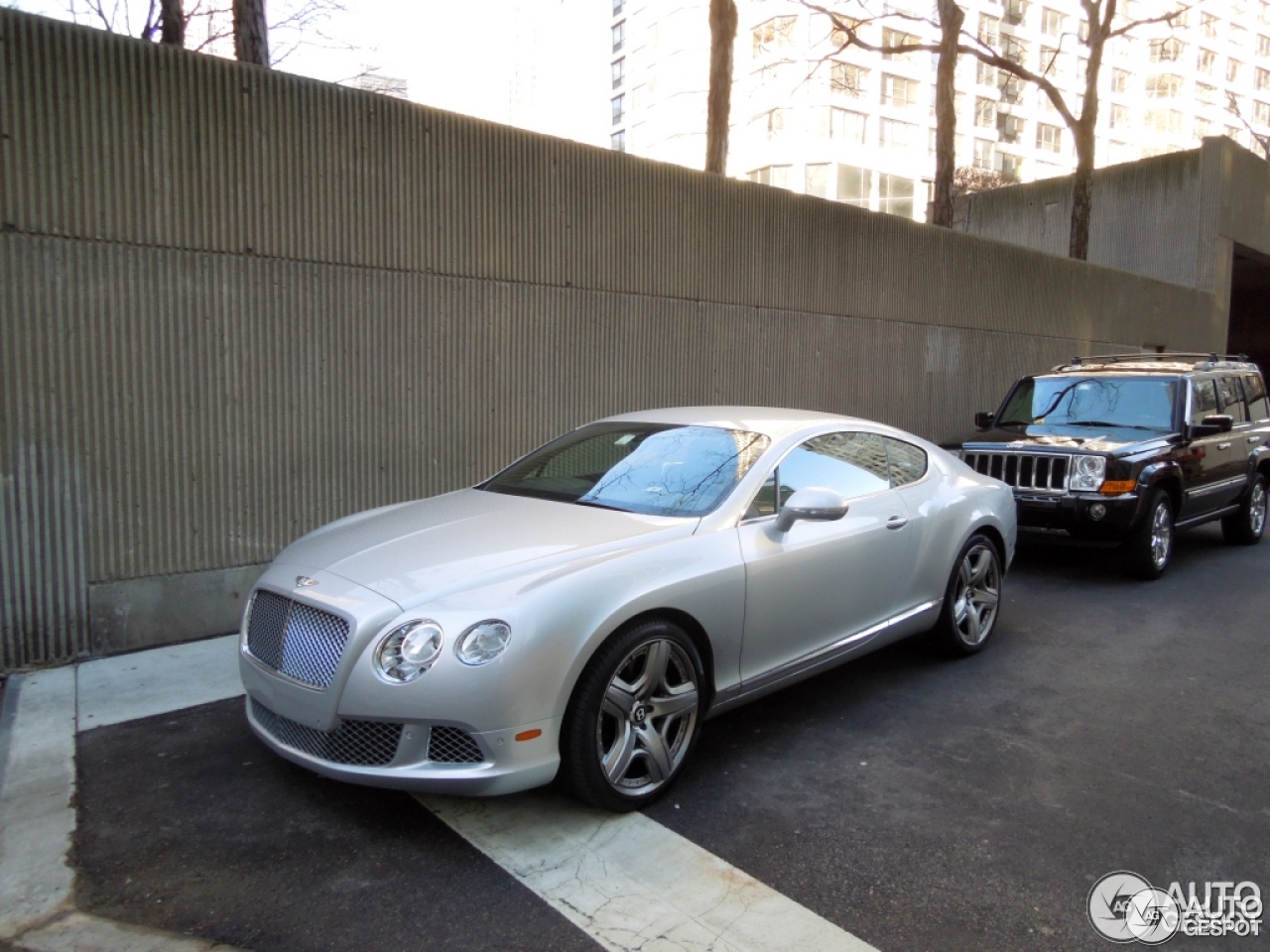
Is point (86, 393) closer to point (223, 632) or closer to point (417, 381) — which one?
point (223, 632)

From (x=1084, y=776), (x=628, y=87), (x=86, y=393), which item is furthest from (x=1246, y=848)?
(x=628, y=87)

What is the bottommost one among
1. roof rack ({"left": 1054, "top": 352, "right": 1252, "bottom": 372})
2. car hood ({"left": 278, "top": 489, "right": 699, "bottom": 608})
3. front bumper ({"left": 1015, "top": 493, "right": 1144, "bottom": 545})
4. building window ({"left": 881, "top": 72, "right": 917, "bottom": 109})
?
front bumper ({"left": 1015, "top": 493, "right": 1144, "bottom": 545})

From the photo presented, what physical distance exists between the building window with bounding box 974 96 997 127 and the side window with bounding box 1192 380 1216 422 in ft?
188

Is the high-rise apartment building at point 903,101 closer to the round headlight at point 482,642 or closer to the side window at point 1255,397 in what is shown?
the side window at point 1255,397

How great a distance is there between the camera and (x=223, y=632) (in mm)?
5961

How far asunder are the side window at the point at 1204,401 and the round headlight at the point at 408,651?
778 cm

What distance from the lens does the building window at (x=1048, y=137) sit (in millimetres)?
65688

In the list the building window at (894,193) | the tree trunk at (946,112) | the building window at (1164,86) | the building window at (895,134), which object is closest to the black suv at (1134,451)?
the tree trunk at (946,112)

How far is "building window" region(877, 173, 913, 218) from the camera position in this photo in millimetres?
56250

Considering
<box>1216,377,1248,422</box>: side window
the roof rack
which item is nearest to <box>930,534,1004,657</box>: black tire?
the roof rack

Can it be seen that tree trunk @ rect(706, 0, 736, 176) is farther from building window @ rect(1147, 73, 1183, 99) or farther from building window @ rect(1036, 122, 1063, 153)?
building window @ rect(1147, 73, 1183, 99)

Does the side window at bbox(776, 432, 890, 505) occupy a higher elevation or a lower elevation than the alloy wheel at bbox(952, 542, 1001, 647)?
higher

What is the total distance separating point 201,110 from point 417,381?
2.24 metres

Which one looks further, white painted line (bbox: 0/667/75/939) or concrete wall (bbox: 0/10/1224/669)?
concrete wall (bbox: 0/10/1224/669)
